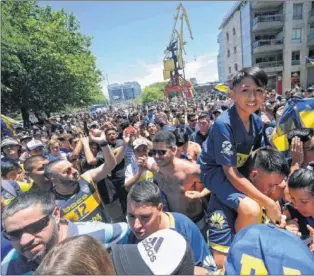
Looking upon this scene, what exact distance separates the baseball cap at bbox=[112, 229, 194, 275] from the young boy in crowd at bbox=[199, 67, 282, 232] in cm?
101

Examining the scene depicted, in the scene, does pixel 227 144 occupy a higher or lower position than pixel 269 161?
higher

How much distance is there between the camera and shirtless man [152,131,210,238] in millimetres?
2922

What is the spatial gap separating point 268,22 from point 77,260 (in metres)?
36.6

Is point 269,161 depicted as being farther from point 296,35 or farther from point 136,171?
point 296,35

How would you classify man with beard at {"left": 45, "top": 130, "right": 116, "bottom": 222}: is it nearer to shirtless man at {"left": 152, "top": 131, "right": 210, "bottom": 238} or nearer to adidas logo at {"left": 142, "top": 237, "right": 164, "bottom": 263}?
shirtless man at {"left": 152, "top": 131, "right": 210, "bottom": 238}

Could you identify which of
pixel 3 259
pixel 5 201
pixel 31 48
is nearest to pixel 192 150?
pixel 5 201

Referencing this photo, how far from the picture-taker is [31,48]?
1803 cm

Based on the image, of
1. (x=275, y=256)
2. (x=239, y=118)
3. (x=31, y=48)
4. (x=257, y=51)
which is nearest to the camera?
(x=275, y=256)

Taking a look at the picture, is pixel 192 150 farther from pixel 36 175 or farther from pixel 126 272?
pixel 126 272

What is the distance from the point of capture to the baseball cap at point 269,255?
102 centimetres

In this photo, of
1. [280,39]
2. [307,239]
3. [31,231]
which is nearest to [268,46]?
[280,39]

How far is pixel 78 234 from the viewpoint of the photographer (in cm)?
188

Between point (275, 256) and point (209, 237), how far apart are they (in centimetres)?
135

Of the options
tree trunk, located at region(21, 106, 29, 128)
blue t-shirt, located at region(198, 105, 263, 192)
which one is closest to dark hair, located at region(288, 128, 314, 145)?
blue t-shirt, located at region(198, 105, 263, 192)
